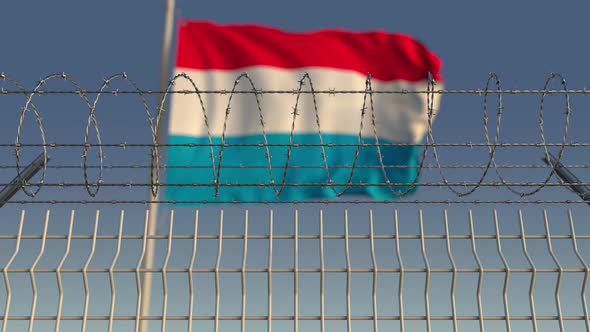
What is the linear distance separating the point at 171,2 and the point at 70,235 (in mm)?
7061

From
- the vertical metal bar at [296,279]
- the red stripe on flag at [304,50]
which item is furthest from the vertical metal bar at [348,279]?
the red stripe on flag at [304,50]

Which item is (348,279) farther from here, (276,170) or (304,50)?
(304,50)

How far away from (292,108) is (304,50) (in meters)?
1.42

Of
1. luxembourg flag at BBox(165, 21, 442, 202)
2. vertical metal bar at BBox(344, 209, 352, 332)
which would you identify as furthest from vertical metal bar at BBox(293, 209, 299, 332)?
luxembourg flag at BBox(165, 21, 442, 202)

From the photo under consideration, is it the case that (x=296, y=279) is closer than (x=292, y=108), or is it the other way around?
(x=296, y=279)

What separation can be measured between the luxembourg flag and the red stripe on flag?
0.06ft

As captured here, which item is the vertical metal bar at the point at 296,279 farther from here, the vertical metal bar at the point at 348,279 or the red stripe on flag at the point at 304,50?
the red stripe on flag at the point at 304,50

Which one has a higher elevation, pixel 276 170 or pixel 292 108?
pixel 292 108

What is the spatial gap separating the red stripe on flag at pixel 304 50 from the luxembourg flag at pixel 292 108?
0.02m

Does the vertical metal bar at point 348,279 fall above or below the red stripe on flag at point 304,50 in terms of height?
below

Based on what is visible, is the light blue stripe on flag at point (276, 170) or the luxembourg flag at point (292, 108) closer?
the light blue stripe on flag at point (276, 170)

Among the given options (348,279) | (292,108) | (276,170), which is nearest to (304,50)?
(292,108)

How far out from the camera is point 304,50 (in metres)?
13.6

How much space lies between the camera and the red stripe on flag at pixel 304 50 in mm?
13172
